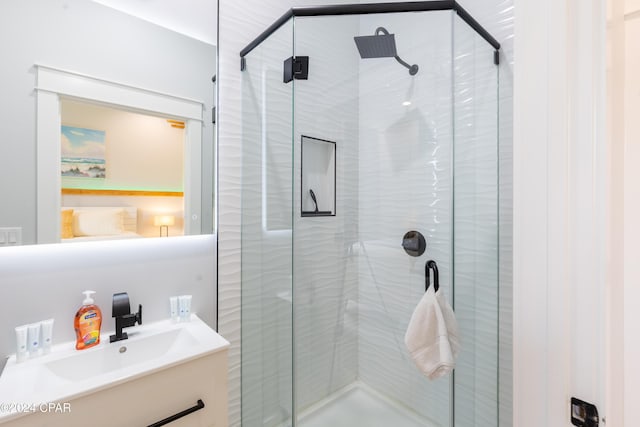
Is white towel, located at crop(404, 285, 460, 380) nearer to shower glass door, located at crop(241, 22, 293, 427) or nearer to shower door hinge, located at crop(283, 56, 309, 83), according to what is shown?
shower glass door, located at crop(241, 22, 293, 427)

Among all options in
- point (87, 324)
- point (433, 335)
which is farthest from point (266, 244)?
point (433, 335)

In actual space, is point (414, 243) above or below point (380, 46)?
below

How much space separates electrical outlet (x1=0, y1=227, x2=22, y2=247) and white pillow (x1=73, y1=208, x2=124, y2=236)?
0.47ft

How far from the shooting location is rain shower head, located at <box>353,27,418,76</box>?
4.32ft

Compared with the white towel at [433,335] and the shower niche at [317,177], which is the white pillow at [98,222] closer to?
the shower niche at [317,177]

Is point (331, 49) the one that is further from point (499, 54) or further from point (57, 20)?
point (57, 20)

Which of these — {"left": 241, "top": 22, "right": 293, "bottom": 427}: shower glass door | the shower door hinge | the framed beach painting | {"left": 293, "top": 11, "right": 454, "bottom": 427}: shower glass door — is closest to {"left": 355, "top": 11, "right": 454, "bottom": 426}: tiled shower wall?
{"left": 293, "top": 11, "right": 454, "bottom": 427}: shower glass door

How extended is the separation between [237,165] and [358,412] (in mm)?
1405

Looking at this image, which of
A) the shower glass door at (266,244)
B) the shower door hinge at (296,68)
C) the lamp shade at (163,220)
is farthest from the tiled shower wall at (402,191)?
the lamp shade at (163,220)

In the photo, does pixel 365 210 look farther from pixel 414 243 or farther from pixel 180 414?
pixel 180 414

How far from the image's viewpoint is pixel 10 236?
0.97 m

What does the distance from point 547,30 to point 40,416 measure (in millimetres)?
1380

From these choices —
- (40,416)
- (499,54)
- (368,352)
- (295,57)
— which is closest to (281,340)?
(368,352)

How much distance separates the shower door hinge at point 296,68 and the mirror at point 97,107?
1.14 feet
